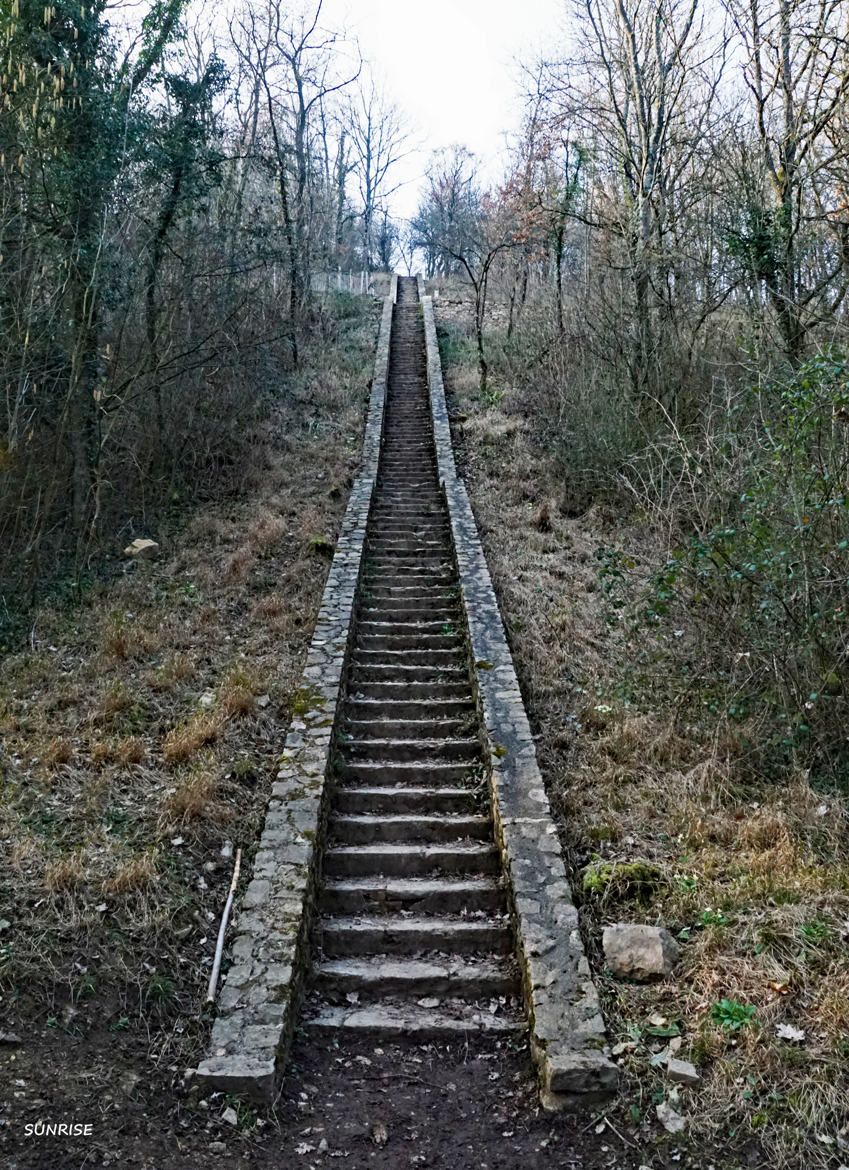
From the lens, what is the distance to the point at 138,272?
1085 cm

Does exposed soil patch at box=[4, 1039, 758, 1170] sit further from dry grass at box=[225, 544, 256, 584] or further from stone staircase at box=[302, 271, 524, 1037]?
dry grass at box=[225, 544, 256, 584]

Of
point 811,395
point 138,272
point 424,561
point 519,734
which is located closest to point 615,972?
point 519,734

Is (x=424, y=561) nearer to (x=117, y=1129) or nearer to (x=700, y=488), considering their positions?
(x=700, y=488)

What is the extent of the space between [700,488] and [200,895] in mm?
5510

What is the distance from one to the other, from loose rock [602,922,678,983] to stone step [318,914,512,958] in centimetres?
76

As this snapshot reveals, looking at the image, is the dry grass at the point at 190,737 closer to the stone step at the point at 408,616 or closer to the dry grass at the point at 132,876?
the dry grass at the point at 132,876

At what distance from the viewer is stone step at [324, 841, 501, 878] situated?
5441 mm

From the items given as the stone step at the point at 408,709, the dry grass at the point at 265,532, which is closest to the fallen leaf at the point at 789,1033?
the stone step at the point at 408,709

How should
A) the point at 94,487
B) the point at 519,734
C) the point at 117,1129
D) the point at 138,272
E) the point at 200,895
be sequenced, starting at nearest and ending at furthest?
the point at 117,1129 < the point at 200,895 < the point at 519,734 < the point at 94,487 < the point at 138,272

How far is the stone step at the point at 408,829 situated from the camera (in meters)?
5.71

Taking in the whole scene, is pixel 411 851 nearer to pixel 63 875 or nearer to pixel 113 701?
pixel 63 875

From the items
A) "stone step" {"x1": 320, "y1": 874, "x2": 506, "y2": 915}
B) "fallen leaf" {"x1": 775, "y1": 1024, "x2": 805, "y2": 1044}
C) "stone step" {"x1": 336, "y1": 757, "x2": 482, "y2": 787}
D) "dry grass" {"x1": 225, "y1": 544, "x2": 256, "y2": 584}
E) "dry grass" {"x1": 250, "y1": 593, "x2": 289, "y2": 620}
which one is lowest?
"stone step" {"x1": 320, "y1": 874, "x2": 506, "y2": 915}

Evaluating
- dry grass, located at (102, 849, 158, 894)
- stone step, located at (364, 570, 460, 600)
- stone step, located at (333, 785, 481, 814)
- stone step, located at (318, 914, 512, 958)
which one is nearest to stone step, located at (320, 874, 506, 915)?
stone step, located at (318, 914, 512, 958)

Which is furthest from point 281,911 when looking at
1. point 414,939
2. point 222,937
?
point 414,939
